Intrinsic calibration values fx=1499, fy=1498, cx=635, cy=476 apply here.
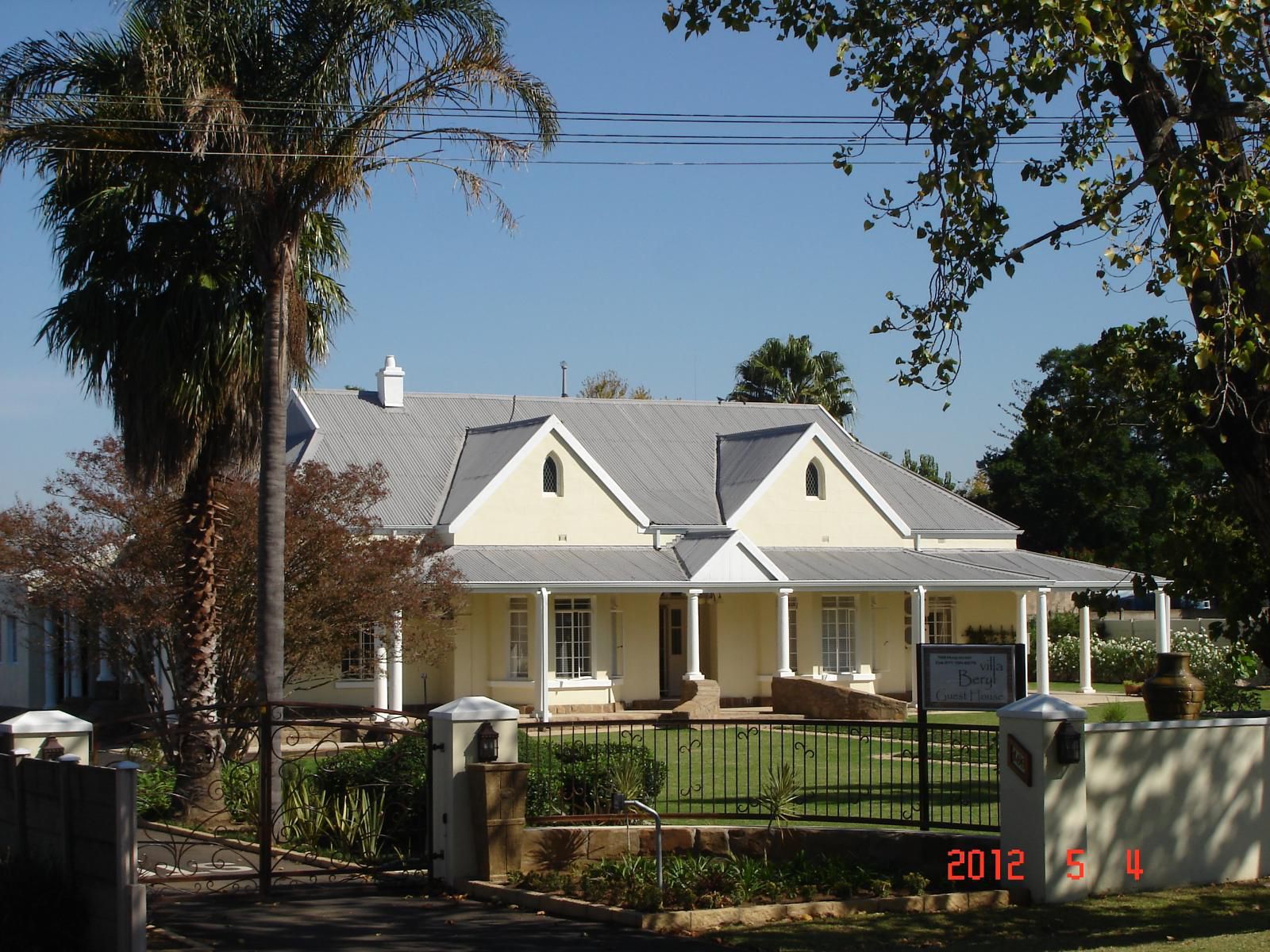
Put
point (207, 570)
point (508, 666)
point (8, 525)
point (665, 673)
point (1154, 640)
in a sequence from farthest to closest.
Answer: point (1154, 640)
point (665, 673)
point (508, 666)
point (8, 525)
point (207, 570)

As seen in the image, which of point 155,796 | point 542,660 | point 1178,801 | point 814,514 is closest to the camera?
point 1178,801

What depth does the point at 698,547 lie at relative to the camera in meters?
32.5

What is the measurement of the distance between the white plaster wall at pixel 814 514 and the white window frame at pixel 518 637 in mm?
5793

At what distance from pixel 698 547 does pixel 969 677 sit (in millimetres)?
19559

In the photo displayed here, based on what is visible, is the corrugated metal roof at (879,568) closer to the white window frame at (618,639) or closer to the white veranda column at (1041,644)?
the white veranda column at (1041,644)

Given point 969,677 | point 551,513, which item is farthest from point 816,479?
point 969,677

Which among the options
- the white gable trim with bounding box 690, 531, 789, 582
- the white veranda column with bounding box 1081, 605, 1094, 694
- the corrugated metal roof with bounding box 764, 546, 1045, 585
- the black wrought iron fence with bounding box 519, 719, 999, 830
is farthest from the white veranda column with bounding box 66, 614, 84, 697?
the white veranda column with bounding box 1081, 605, 1094, 694

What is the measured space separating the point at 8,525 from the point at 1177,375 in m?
15.9

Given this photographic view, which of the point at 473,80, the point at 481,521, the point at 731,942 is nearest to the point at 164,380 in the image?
the point at 473,80

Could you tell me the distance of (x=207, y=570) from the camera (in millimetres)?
17797

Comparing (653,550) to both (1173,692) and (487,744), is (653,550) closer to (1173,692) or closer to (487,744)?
(1173,692)

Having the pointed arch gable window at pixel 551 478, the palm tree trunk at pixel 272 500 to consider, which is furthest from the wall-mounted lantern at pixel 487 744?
the pointed arch gable window at pixel 551 478

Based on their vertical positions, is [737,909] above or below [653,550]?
below

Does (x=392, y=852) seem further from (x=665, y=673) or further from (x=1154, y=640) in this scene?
(x=1154, y=640)
